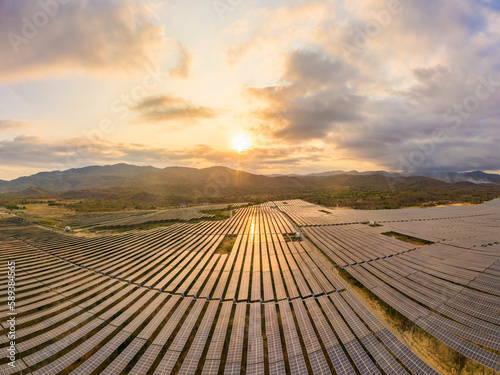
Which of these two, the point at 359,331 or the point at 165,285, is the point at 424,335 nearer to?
the point at 359,331

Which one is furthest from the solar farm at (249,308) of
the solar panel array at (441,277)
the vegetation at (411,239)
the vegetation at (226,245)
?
the vegetation at (411,239)

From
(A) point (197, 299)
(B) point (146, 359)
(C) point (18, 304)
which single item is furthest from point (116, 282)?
(B) point (146, 359)

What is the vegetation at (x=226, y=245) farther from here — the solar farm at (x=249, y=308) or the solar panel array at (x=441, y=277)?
the solar panel array at (x=441, y=277)

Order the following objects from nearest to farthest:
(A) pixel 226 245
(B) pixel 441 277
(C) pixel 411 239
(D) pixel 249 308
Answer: (D) pixel 249 308 → (B) pixel 441 277 → (A) pixel 226 245 → (C) pixel 411 239

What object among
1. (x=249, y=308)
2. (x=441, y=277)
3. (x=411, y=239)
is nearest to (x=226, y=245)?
(x=249, y=308)

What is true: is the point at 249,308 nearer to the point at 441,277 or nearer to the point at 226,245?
the point at 226,245

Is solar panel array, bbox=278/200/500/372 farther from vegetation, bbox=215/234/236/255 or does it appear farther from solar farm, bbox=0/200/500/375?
vegetation, bbox=215/234/236/255

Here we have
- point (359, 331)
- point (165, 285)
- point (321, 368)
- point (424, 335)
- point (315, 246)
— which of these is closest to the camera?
point (321, 368)

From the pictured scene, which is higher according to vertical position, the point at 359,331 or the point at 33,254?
the point at 33,254
